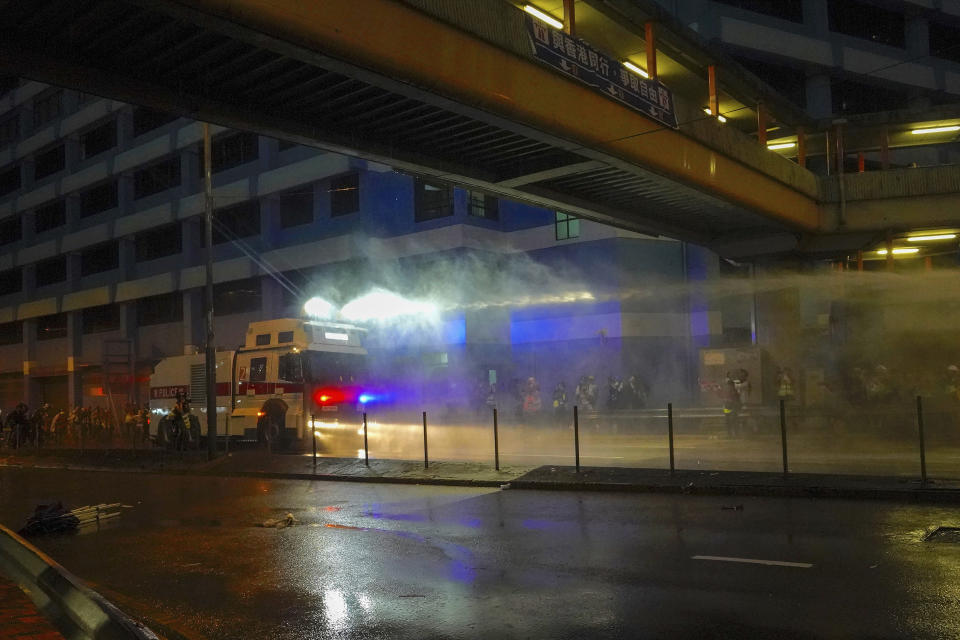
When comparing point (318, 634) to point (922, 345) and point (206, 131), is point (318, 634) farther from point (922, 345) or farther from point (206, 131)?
point (922, 345)

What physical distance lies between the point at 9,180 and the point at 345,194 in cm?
3219

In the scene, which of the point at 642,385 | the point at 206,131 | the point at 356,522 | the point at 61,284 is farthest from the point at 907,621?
the point at 61,284

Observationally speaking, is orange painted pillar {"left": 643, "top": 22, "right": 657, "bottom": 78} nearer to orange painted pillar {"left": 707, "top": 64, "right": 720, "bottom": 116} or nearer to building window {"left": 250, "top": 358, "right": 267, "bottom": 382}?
orange painted pillar {"left": 707, "top": 64, "right": 720, "bottom": 116}

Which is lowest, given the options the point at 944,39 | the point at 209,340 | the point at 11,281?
the point at 209,340

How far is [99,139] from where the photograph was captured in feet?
147

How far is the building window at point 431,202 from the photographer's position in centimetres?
3092

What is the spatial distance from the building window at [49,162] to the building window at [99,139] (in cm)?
186

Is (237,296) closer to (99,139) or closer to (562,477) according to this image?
(99,139)

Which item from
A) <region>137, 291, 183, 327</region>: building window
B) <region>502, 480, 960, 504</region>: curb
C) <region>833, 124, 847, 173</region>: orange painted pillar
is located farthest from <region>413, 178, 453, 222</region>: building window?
<region>502, 480, 960, 504</region>: curb

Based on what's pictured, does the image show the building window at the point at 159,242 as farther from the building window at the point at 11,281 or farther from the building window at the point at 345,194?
the building window at the point at 11,281

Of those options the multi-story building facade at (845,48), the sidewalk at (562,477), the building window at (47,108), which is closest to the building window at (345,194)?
the multi-story building facade at (845,48)

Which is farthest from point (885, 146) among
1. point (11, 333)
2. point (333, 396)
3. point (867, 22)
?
point (11, 333)

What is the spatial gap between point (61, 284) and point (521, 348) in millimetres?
30275

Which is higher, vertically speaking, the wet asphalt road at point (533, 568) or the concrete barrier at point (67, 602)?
the concrete barrier at point (67, 602)
